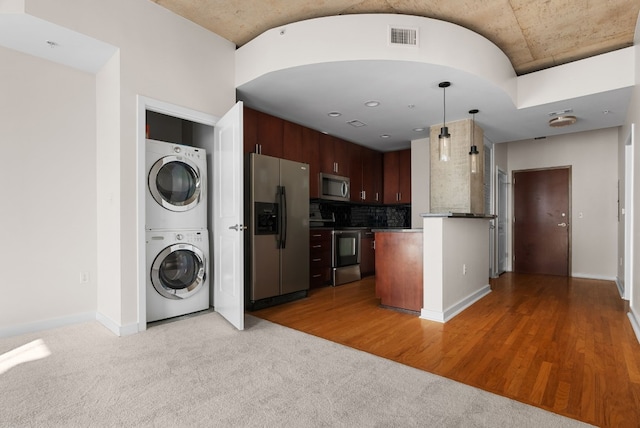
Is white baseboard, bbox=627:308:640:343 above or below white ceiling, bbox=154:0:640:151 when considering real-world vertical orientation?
below

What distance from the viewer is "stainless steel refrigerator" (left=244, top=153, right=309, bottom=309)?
12.4 feet

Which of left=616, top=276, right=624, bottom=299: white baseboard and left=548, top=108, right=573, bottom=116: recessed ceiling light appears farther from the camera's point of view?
left=616, top=276, right=624, bottom=299: white baseboard

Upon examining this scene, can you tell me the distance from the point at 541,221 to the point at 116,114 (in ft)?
22.7

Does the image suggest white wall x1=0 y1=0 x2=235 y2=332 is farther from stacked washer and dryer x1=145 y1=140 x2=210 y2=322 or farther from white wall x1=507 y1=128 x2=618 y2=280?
white wall x1=507 y1=128 x2=618 y2=280

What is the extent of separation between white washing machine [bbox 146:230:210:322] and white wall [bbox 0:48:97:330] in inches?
27.7

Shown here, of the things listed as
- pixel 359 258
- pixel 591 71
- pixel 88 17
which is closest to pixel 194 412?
pixel 88 17

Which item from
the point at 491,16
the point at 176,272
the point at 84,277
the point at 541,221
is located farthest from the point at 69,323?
the point at 541,221

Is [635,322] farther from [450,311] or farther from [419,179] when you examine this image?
[419,179]

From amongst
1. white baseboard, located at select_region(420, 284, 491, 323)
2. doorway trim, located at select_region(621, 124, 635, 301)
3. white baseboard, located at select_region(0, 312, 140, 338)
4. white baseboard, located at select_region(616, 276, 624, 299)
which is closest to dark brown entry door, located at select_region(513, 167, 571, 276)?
white baseboard, located at select_region(616, 276, 624, 299)

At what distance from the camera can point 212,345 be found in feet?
8.56

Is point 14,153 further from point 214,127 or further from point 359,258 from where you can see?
point 359,258

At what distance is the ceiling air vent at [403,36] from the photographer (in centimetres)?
288

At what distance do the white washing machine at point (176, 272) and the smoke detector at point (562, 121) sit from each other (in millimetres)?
4736

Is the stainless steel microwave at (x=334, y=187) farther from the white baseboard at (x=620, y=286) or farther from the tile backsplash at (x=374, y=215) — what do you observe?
the white baseboard at (x=620, y=286)
